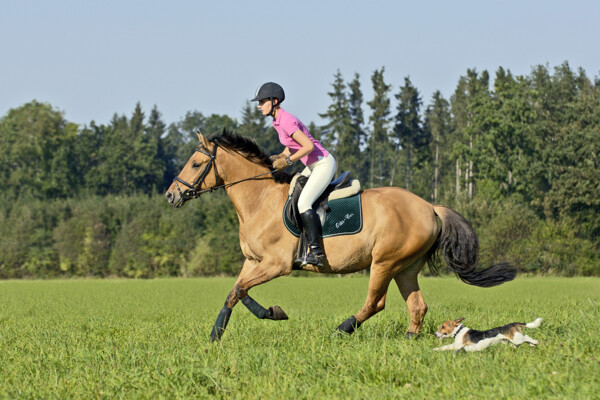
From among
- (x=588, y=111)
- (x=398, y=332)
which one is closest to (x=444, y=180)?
(x=588, y=111)

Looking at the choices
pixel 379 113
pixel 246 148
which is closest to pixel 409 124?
pixel 379 113

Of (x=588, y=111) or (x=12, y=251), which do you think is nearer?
(x=12, y=251)

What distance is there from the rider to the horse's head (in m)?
0.90

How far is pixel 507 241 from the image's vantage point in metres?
47.7

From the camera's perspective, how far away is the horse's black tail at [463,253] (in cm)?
1066

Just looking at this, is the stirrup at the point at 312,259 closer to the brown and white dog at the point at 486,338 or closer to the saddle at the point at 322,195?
the saddle at the point at 322,195

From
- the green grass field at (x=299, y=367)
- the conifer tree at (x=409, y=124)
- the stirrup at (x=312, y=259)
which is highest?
the conifer tree at (x=409, y=124)

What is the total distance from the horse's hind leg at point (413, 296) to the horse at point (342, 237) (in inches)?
0.5

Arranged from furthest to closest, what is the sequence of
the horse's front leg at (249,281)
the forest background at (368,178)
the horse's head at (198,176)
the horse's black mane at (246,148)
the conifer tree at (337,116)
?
1. the conifer tree at (337,116)
2. the forest background at (368,178)
3. the horse's black mane at (246,148)
4. the horse's head at (198,176)
5. the horse's front leg at (249,281)

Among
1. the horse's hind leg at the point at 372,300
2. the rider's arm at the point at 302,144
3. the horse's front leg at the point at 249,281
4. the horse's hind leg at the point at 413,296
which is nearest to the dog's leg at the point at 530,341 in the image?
the horse's hind leg at the point at 413,296

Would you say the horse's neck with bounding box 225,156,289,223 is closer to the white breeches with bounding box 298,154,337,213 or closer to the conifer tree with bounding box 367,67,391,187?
the white breeches with bounding box 298,154,337,213

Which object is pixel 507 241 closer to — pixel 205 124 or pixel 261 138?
pixel 261 138

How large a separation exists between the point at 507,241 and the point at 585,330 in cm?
3920

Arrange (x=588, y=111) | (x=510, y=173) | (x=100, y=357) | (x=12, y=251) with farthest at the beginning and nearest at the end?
(x=510, y=173) → (x=588, y=111) → (x=12, y=251) → (x=100, y=357)
